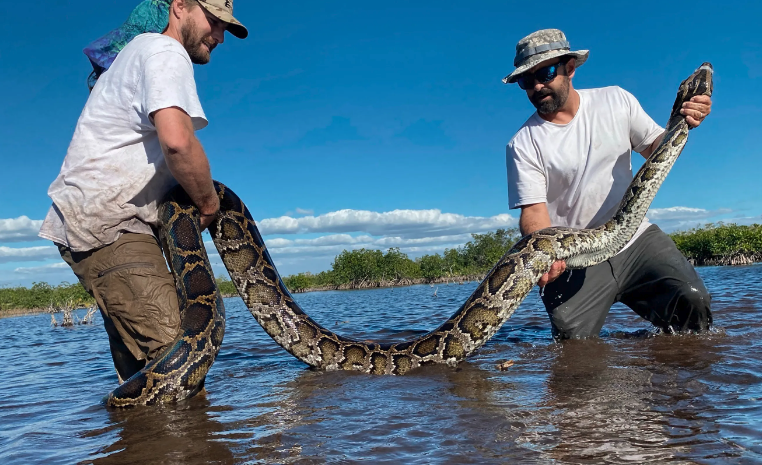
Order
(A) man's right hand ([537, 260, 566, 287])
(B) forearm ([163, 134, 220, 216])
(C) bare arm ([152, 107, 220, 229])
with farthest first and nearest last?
(A) man's right hand ([537, 260, 566, 287]) < (B) forearm ([163, 134, 220, 216]) < (C) bare arm ([152, 107, 220, 229])

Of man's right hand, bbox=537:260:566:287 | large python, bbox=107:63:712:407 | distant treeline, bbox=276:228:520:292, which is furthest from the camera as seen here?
distant treeline, bbox=276:228:520:292

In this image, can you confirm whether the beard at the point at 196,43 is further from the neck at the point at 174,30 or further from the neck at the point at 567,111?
the neck at the point at 567,111

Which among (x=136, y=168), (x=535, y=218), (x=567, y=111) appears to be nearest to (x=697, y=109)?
(x=567, y=111)

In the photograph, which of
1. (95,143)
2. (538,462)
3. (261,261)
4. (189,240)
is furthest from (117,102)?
(538,462)

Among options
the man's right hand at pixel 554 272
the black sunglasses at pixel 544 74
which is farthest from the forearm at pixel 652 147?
the man's right hand at pixel 554 272

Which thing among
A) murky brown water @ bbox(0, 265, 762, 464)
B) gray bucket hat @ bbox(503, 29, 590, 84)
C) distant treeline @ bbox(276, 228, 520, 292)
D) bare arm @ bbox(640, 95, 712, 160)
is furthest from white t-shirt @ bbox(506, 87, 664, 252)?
distant treeline @ bbox(276, 228, 520, 292)

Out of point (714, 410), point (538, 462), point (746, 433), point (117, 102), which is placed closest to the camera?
point (538, 462)

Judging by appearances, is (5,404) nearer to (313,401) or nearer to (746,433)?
(313,401)

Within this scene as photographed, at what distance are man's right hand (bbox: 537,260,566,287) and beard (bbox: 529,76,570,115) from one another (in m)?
2.15

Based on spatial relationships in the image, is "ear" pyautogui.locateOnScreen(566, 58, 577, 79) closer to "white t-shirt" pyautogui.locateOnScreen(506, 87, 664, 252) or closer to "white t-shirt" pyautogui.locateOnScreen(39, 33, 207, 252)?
"white t-shirt" pyautogui.locateOnScreen(506, 87, 664, 252)

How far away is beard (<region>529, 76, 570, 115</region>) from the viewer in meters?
7.14

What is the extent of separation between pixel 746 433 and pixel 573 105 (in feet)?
16.5

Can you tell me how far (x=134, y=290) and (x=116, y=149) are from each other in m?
1.35

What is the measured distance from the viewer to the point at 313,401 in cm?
524
